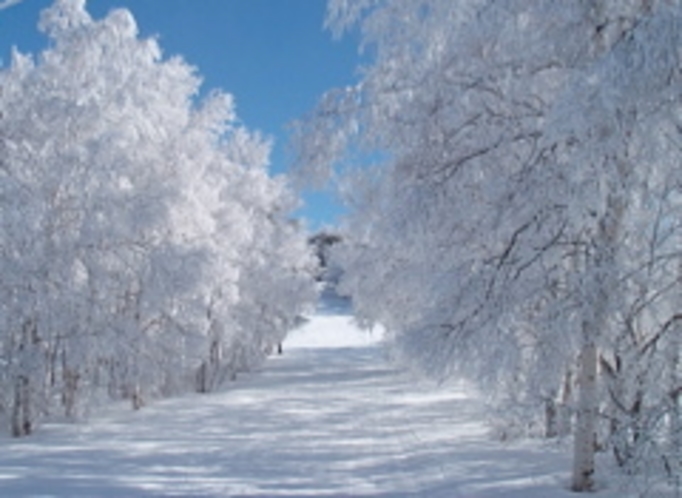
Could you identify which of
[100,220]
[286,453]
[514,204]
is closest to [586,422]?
[514,204]

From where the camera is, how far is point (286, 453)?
415 inches

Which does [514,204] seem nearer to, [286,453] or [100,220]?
[286,453]

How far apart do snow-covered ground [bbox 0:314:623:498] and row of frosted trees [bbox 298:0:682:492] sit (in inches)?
65.4

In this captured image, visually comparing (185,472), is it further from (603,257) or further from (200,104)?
(200,104)

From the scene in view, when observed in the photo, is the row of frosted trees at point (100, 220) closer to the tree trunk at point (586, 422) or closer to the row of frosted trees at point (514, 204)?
the row of frosted trees at point (514, 204)

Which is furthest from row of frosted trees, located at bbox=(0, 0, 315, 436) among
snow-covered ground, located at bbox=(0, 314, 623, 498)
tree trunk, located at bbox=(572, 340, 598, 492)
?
tree trunk, located at bbox=(572, 340, 598, 492)

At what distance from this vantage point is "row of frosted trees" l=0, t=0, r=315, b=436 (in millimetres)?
11883

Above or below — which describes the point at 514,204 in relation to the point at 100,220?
below

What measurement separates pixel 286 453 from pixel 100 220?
6014mm

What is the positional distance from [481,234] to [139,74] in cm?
1038

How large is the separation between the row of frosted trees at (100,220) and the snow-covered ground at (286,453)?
54.3 inches

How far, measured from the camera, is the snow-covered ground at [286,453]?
790 centimetres

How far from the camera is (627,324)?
603 cm

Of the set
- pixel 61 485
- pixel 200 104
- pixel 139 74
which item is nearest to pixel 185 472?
pixel 61 485
